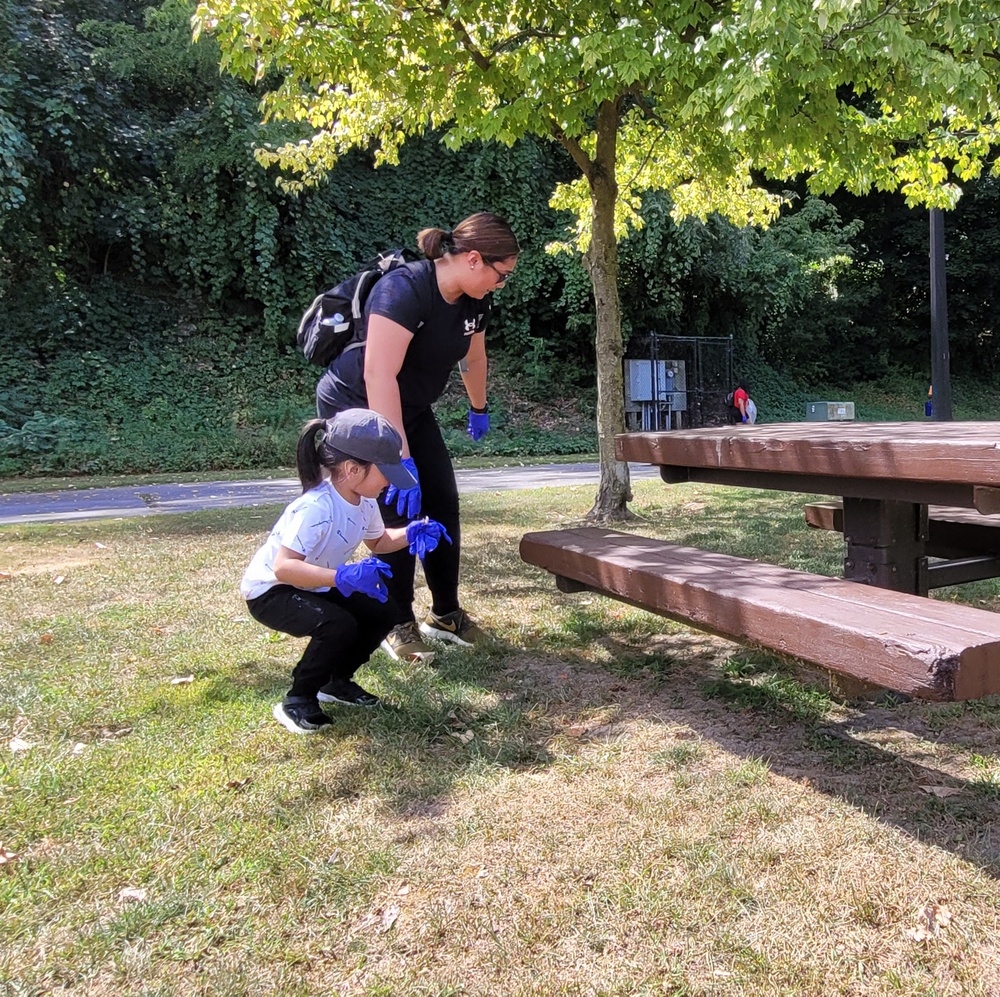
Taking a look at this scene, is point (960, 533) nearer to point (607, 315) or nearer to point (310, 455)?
point (310, 455)

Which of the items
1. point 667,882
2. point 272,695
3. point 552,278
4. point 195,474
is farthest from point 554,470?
point 667,882

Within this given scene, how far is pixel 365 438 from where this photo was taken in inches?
107

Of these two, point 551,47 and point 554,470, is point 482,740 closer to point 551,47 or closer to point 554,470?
point 551,47

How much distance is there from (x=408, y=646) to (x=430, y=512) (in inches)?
21.5

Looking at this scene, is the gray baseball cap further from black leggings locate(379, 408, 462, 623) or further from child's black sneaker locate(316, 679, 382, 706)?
child's black sneaker locate(316, 679, 382, 706)

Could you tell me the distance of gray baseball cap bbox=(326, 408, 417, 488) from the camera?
273cm

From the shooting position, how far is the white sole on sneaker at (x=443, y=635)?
3742 millimetres

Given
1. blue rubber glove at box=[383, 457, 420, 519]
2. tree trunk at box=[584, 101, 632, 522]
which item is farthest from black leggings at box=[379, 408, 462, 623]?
tree trunk at box=[584, 101, 632, 522]

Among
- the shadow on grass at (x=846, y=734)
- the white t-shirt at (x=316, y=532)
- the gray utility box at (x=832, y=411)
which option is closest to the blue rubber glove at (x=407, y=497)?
the white t-shirt at (x=316, y=532)

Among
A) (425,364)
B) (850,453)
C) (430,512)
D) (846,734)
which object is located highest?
(425,364)

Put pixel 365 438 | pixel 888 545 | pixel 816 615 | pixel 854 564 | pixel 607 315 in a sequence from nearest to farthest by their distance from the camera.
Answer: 1. pixel 816 615
2. pixel 365 438
3. pixel 888 545
4. pixel 854 564
5. pixel 607 315

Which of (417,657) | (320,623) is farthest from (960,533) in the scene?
(320,623)

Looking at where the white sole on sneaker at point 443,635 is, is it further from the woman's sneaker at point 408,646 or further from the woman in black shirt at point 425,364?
the woman's sneaker at point 408,646

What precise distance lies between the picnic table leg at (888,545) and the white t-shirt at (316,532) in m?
1.72
